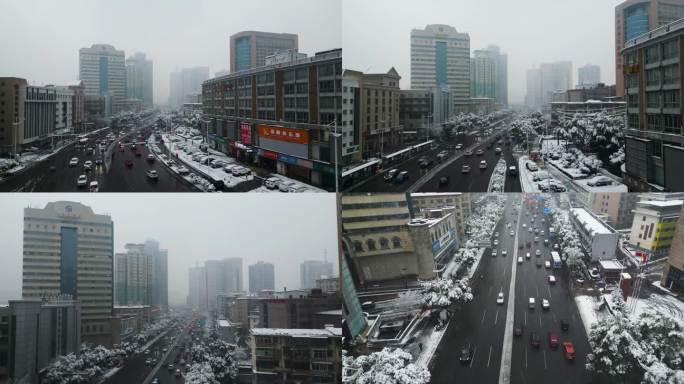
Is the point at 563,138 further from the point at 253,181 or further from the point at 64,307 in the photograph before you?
the point at 64,307

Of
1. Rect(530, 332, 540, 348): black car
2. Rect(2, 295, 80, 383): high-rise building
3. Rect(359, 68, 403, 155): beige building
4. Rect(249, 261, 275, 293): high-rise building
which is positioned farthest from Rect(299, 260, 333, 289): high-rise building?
Rect(2, 295, 80, 383): high-rise building

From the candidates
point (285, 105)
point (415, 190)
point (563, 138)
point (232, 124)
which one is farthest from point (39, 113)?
point (563, 138)

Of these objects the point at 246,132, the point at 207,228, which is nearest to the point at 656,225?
the point at 246,132

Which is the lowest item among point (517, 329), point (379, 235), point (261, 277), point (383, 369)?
point (383, 369)

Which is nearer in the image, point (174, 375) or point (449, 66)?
point (174, 375)

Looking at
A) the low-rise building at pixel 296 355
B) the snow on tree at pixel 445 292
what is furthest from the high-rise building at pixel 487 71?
the low-rise building at pixel 296 355

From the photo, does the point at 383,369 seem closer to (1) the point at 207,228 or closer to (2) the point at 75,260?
(1) the point at 207,228
